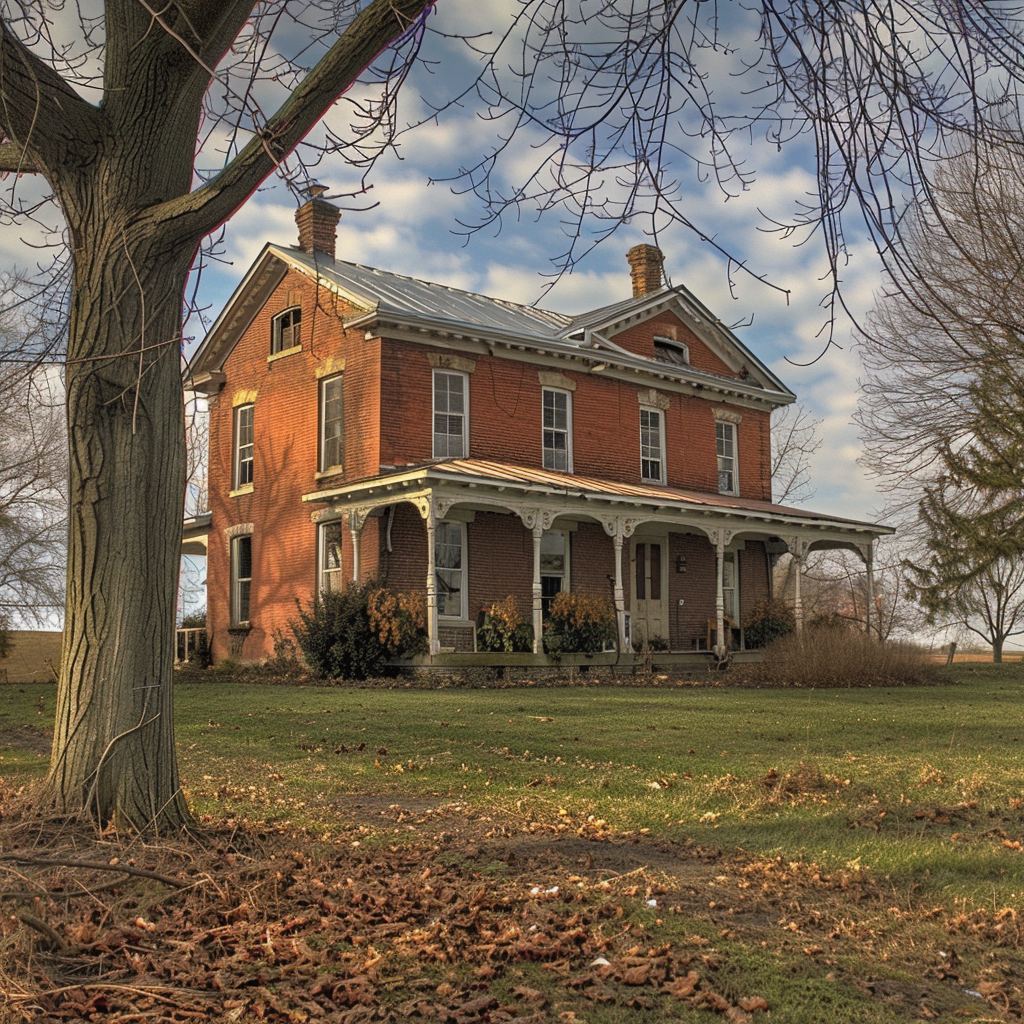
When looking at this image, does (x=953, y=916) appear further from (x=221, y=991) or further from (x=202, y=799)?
(x=202, y=799)

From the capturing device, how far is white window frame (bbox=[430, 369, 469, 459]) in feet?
73.0

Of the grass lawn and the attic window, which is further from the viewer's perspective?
the attic window

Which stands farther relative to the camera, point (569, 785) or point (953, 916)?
point (569, 785)

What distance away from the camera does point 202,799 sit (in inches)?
287

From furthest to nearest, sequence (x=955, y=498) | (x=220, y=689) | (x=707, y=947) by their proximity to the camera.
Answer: (x=955, y=498) < (x=220, y=689) < (x=707, y=947)

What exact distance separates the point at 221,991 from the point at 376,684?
48.5ft

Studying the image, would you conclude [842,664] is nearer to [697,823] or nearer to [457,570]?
[457,570]

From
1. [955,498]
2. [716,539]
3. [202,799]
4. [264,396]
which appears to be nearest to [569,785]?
[202,799]

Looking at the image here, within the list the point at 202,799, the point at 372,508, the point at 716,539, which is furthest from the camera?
the point at 716,539

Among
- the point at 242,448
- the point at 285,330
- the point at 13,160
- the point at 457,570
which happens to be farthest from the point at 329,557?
the point at 13,160

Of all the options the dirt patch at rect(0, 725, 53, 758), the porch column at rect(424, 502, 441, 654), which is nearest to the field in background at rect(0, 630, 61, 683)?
the porch column at rect(424, 502, 441, 654)

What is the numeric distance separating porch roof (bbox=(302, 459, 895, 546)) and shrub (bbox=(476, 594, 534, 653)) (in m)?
2.06

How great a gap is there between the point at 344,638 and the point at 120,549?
1447 centimetres

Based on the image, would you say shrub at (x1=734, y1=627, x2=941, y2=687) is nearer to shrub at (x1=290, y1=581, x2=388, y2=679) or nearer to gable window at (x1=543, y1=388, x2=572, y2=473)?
gable window at (x1=543, y1=388, x2=572, y2=473)
